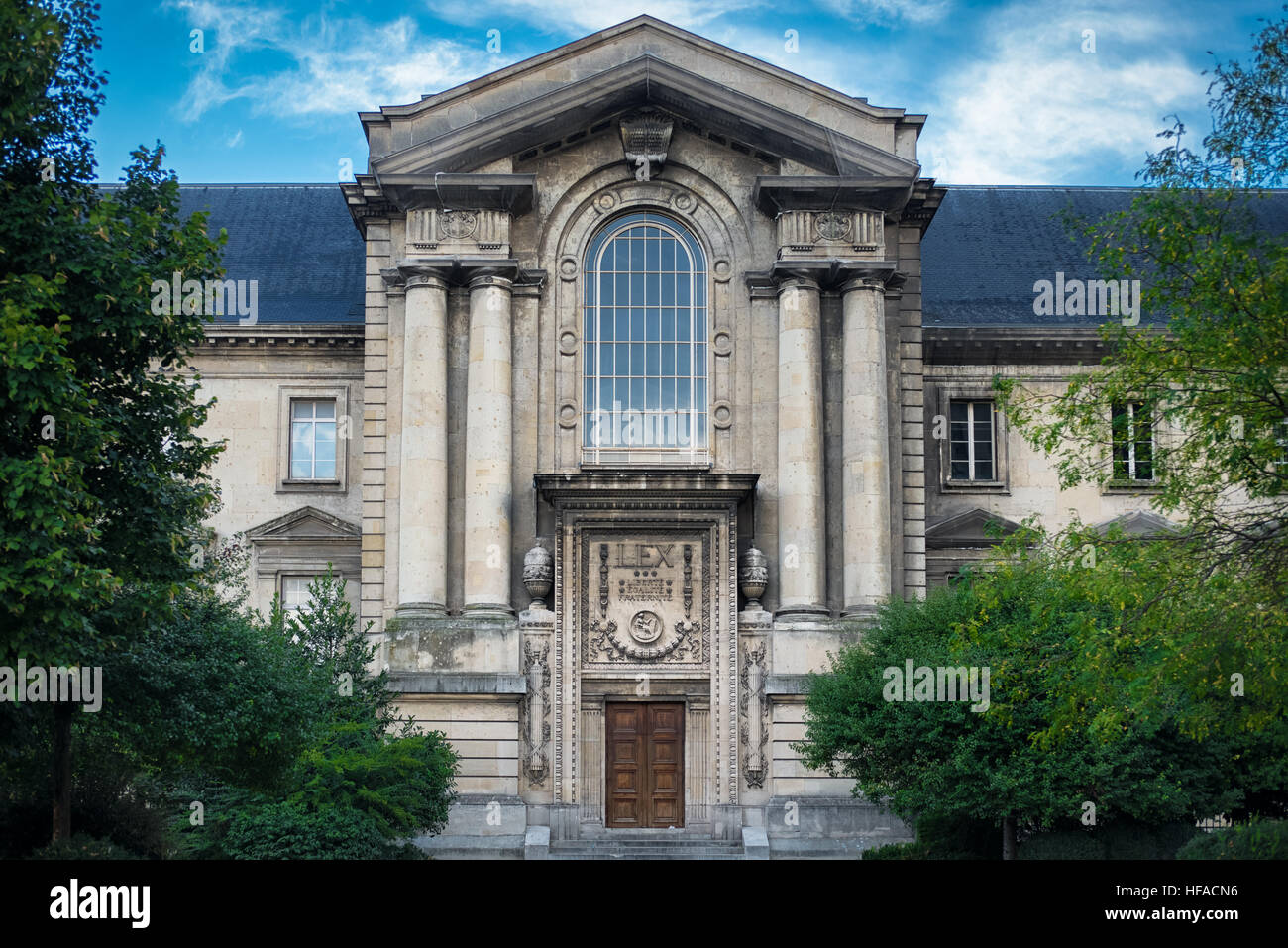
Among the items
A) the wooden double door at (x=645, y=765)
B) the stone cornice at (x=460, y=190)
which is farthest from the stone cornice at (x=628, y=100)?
the wooden double door at (x=645, y=765)

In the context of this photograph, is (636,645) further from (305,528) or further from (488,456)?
(305,528)

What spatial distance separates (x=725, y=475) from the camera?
3603 cm

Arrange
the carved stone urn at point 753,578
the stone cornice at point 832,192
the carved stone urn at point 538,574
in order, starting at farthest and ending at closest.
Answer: the stone cornice at point 832,192 → the carved stone urn at point 753,578 → the carved stone urn at point 538,574

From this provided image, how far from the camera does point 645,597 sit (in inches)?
1457

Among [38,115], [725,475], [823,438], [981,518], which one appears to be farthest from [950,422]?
[38,115]

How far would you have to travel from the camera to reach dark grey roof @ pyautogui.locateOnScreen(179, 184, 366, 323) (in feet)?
147

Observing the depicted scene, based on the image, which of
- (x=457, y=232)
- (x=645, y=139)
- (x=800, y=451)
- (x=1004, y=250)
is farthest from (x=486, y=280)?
(x=1004, y=250)

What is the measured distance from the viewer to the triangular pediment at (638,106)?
37250 mm

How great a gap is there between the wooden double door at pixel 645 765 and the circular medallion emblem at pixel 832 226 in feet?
36.8

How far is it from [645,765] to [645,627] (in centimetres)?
307

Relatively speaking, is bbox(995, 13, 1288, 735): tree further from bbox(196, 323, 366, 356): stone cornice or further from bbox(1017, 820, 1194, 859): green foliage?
bbox(196, 323, 366, 356): stone cornice

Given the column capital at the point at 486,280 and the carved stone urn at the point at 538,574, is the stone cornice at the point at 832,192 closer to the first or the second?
the column capital at the point at 486,280

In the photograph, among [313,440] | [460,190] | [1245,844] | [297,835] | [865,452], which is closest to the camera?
→ [1245,844]

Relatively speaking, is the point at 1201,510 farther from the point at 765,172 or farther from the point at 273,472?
the point at 273,472
